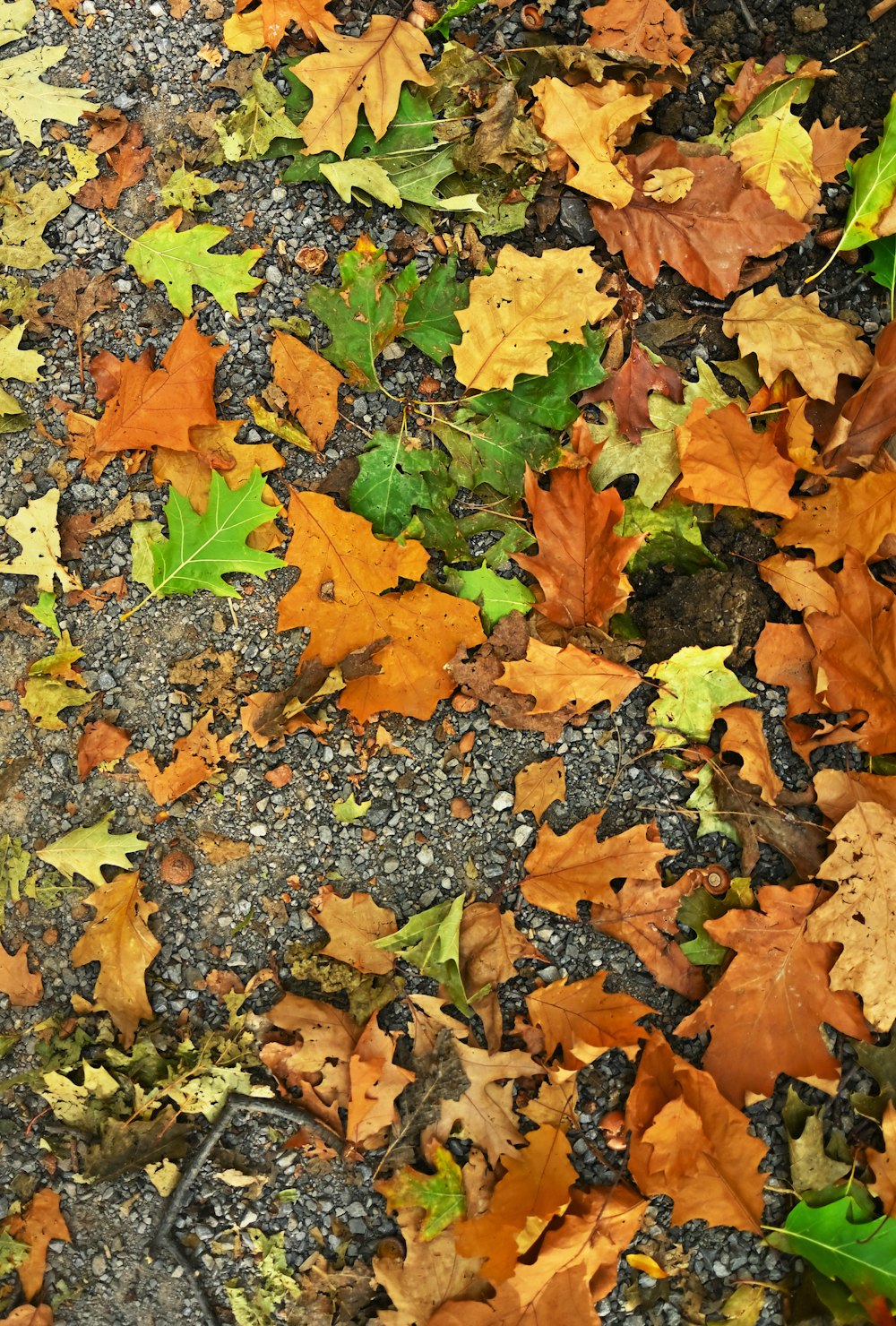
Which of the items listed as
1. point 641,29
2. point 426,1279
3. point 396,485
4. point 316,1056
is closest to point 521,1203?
point 426,1279

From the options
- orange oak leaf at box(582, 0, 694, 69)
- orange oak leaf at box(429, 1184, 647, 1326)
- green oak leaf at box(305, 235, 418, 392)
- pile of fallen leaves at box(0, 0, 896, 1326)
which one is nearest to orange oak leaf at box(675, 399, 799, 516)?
pile of fallen leaves at box(0, 0, 896, 1326)

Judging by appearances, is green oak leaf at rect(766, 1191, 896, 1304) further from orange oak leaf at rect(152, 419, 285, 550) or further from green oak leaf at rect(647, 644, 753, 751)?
orange oak leaf at rect(152, 419, 285, 550)

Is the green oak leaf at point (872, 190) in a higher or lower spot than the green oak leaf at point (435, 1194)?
higher

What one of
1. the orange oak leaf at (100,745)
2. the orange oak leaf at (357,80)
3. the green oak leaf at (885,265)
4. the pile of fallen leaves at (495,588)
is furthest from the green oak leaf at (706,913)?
the orange oak leaf at (357,80)

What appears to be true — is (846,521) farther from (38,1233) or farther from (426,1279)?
(38,1233)

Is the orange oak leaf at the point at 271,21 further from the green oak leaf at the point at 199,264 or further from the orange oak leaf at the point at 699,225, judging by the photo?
the orange oak leaf at the point at 699,225

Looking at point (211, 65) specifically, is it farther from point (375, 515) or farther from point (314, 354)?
point (375, 515)
